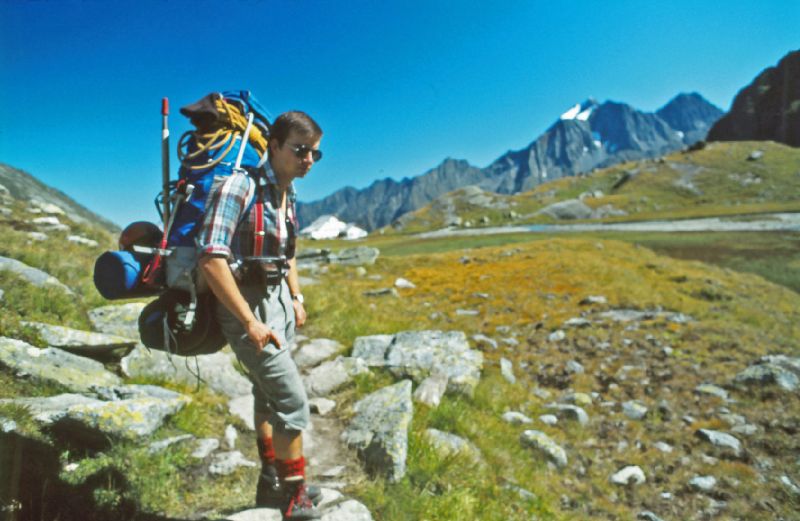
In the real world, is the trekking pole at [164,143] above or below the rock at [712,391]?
above

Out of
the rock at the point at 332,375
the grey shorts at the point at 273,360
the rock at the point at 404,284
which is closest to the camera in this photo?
the grey shorts at the point at 273,360

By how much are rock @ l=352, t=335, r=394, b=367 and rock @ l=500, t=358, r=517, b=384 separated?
3.12m

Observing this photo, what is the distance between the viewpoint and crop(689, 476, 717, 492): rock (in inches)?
267

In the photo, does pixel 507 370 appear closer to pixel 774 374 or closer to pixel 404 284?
pixel 774 374

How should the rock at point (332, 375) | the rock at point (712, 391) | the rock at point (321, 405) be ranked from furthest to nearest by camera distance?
the rock at point (712, 391), the rock at point (332, 375), the rock at point (321, 405)

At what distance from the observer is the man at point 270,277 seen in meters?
3.26

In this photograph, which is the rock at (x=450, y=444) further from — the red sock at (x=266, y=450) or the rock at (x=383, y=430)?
the red sock at (x=266, y=450)

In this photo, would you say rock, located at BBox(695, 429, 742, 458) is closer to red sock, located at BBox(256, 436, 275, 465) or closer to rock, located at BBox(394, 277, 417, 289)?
red sock, located at BBox(256, 436, 275, 465)

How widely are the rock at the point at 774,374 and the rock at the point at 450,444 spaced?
7.78 m

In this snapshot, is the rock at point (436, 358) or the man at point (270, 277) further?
the rock at point (436, 358)

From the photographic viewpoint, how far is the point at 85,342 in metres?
5.58

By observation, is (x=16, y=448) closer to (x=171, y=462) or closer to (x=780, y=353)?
(x=171, y=462)

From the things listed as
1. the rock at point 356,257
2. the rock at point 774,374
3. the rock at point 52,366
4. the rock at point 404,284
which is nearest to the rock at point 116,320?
the rock at point 52,366

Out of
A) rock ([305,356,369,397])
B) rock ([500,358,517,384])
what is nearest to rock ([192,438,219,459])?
rock ([305,356,369,397])
